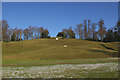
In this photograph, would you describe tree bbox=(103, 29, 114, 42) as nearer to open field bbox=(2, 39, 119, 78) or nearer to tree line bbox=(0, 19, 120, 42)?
tree line bbox=(0, 19, 120, 42)

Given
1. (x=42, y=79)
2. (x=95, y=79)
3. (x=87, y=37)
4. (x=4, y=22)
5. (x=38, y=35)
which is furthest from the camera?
(x=38, y=35)

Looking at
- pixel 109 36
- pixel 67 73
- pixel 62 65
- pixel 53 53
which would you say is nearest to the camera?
pixel 67 73

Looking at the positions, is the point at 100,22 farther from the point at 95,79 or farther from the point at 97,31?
the point at 95,79

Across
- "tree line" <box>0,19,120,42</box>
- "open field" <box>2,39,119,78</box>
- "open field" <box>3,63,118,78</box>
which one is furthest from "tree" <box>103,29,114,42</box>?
"open field" <box>3,63,118,78</box>

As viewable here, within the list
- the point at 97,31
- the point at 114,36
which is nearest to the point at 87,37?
the point at 97,31

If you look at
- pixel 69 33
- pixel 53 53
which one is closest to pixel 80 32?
pixel 69 33

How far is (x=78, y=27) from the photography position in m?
135

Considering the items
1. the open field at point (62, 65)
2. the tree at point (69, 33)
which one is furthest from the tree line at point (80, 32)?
the open field at point (62, 65)

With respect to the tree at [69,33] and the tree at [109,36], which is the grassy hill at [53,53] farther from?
the tree at [69,33]

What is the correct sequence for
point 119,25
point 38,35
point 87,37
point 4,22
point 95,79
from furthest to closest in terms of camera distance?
point 38,35 < point 87,37 < point 4,22 < point 119,25 < point 95,79

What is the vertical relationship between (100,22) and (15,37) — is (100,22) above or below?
above

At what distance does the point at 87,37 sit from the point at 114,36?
2693cm

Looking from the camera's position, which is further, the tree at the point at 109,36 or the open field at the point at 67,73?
the tree at the point at 109,36

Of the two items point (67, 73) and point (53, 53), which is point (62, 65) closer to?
point (67, 73)
